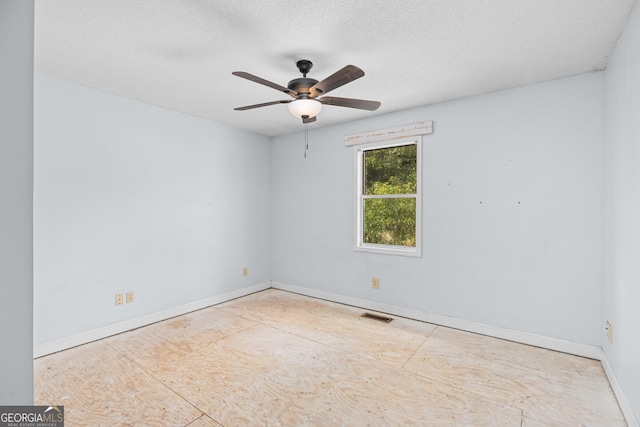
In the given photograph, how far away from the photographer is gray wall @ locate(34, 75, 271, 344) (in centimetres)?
268

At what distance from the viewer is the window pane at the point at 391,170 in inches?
143

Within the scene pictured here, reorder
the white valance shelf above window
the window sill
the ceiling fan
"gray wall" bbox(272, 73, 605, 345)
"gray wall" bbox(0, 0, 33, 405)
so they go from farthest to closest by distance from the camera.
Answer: the window sill
the white valance shelf above window
"gray wall" bbox(272, 73, 605, 345)
the ceiling fan
"gray wall" bbox(0, 0, 33, 405)

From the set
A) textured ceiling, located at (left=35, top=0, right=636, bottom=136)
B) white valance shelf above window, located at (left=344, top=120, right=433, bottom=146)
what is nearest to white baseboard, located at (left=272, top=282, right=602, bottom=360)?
white valance shelf above window, located at (left=344, top=120, right=433, bottom=146)

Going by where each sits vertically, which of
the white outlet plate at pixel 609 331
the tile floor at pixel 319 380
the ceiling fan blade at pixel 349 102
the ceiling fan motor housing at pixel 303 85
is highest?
the ceiling fan motor housing at pixel 303 85

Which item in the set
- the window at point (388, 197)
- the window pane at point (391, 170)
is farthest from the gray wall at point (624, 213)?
the window pane at point (391, 170)

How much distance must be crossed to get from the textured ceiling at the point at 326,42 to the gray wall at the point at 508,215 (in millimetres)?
311

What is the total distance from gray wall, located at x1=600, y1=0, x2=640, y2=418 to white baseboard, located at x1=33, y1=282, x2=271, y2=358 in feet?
12.7

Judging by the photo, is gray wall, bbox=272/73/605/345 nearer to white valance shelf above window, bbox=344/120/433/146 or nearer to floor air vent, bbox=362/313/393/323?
white valance shelf above window, bbox=344/120/433/146

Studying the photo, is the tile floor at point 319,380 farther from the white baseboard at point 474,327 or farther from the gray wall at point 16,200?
the gray wall at point 16,200

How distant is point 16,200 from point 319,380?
6.97 feet

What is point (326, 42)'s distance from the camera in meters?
2.14

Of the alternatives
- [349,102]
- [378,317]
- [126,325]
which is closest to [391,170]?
[349,102]

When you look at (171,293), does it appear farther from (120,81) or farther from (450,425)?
(450,425)

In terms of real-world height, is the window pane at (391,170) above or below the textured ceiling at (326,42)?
below
